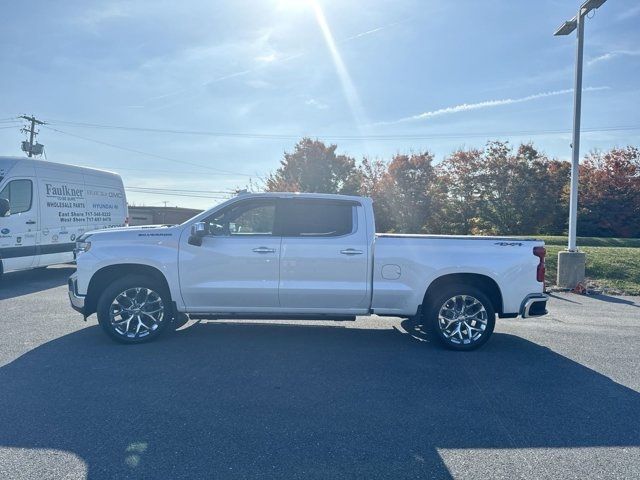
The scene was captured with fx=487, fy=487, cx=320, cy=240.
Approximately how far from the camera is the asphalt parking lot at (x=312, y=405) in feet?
11.2

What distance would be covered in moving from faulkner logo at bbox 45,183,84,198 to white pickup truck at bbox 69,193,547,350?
21.8ft

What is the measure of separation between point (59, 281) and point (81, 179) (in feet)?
9.41

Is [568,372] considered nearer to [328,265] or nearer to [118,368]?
[328,265]

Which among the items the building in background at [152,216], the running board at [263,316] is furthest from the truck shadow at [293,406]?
the building in background at [152,216]

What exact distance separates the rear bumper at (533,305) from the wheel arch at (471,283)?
0.28 m

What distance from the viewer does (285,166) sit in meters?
35.9

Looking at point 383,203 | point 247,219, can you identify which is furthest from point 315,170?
point 247,219

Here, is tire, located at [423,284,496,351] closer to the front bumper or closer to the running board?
the running board

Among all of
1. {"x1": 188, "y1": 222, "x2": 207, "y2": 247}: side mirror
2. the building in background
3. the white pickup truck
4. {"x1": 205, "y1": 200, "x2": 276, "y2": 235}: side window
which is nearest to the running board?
the white pickup truck

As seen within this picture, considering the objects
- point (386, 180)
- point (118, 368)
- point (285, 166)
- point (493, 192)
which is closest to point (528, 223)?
point (493, 192)

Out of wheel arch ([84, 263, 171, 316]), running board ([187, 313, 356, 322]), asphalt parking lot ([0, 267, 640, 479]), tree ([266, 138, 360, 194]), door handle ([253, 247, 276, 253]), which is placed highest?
tree ([266, 138, 360, 194])

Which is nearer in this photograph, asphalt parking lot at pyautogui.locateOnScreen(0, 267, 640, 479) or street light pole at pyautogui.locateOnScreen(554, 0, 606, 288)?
asphalt parking lot at pyautogui.locateOnScreen(0, 267, 640, 479)

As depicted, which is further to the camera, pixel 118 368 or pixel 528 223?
pixel 528 223

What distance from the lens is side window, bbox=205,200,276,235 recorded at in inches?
253
